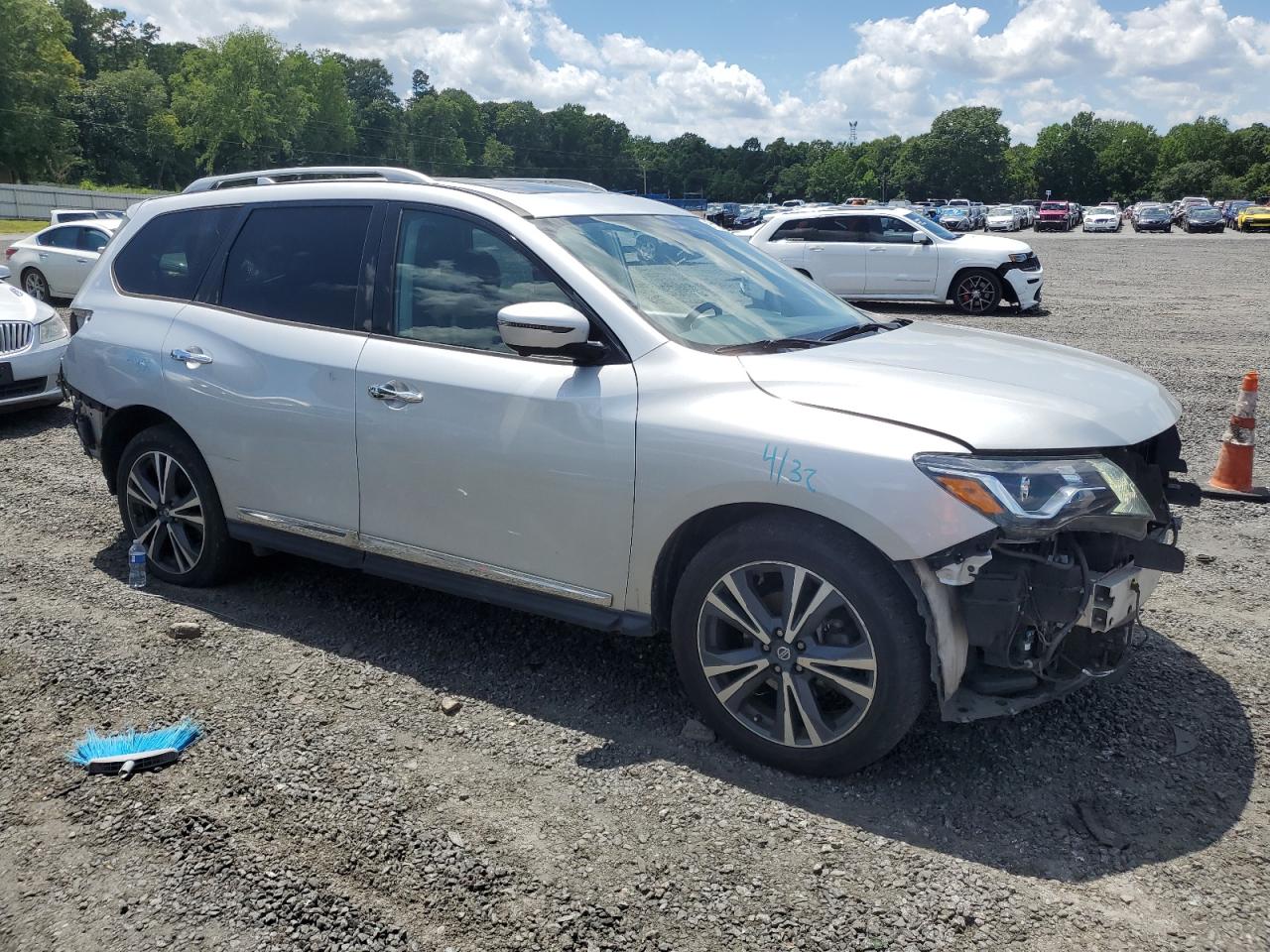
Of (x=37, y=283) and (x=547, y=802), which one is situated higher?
(x=37, y=283)

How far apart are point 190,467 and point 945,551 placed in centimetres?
348

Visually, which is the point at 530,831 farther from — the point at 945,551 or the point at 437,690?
the point at 945,551

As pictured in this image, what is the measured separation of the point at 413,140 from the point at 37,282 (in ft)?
477

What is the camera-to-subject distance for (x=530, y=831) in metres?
3.20

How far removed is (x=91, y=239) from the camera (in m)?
17.6

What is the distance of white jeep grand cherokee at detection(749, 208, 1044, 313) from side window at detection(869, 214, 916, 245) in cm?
2

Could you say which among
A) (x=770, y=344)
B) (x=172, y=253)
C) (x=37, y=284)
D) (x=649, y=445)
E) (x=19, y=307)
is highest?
(x=172, y=253)

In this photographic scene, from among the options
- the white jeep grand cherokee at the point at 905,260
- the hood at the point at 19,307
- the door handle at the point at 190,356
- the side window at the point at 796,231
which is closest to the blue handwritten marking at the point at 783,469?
the door handle at the point at 190,356

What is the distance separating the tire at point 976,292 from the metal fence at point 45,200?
57.3 meters

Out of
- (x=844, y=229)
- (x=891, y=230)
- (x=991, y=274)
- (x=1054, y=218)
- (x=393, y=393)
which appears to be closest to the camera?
(x=393, y=393)

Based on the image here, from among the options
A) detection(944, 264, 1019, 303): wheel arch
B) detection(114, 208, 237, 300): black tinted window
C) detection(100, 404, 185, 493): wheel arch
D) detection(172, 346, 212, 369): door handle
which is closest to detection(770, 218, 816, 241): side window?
detection(944, 264, 1019, 303): wheel arch

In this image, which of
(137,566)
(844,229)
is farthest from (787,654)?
(844,229)

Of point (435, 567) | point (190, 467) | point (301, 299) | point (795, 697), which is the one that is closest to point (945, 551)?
point (795, 697)

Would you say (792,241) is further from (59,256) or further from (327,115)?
(327,115)
